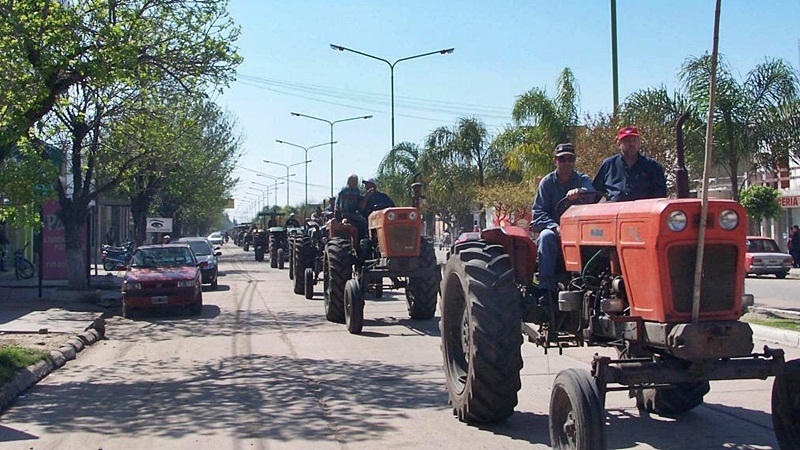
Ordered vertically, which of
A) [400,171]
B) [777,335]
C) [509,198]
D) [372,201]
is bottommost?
[777,335]

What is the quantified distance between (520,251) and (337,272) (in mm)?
7903

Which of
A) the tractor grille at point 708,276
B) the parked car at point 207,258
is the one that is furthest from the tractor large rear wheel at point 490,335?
the parked car at point 207,258

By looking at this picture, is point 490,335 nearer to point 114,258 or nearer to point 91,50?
point 91,50

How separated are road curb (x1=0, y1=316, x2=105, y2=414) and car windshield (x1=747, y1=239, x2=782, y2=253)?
881 inches

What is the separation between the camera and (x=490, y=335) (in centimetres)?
704

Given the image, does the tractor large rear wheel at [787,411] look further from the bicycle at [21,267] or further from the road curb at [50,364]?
the bicycle at [21,267]

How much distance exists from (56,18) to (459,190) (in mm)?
32386

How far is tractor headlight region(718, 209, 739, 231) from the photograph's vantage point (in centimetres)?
561

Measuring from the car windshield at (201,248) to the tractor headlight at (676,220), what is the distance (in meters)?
23.3

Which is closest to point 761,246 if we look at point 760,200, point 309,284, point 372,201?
point 760,200

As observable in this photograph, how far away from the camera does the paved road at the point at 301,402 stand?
7395 millimetres

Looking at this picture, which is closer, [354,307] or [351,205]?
[354,307]

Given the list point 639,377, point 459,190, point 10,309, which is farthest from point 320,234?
point 459,190

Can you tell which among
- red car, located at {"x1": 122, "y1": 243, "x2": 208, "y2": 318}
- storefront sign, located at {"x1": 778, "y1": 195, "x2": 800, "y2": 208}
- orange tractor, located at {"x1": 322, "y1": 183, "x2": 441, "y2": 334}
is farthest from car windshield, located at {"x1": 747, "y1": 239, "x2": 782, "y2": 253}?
red car, located at {"x1": 122, "y1": 243, "x2": 208, "y2": 318}
